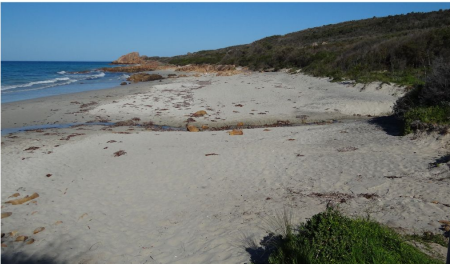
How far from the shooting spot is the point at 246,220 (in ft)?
16.5

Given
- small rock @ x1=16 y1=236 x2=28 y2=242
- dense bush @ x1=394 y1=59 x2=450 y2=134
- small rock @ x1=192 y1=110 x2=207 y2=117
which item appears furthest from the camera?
small rock @ x1=192 y1=110 x2=207 y2=117

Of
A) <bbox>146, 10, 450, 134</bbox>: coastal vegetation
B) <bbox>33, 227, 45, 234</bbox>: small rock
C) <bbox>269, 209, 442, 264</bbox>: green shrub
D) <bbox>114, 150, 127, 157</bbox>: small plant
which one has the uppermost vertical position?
<bbox>146, 10, 450, 134</bbox>: coastal vegetation

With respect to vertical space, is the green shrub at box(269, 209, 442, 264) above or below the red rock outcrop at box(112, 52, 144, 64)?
below

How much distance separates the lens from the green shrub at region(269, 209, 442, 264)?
318 centimetres

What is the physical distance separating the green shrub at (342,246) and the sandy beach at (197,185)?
871mm

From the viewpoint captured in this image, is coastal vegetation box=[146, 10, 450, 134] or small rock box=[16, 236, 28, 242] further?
coastal vegetation box=[146, 10, 450, 134]

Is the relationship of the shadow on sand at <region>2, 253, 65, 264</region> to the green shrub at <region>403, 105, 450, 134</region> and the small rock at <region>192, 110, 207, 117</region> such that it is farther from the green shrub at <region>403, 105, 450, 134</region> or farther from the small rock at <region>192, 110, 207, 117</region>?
the small rock at <region>192, 110, 207, 117</region>

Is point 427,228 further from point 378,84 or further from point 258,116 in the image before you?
point 378,84

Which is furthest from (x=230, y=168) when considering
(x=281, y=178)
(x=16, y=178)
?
(x=16, y=178)

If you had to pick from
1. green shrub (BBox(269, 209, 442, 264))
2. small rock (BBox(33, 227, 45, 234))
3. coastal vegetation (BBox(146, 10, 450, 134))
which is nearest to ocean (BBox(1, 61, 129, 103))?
coastal vegetation (BBox(146, 10, 450, 134))

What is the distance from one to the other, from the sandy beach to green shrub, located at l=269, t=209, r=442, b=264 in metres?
0.87

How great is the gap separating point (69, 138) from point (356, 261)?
1020 cm

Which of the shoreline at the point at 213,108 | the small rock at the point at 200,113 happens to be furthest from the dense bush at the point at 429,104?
the small rock at the point at 200,113

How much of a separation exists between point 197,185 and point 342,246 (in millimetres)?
3905
